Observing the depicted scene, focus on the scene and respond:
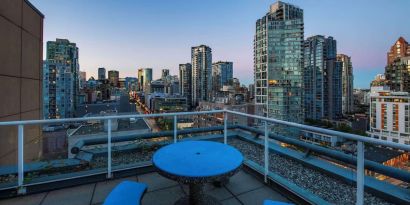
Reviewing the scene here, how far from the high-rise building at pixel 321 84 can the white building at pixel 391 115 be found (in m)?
17.0

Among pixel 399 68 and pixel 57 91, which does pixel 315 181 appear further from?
pixel 399 68

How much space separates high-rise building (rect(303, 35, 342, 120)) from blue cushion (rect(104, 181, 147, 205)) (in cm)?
5984

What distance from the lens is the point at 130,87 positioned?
6412 inches

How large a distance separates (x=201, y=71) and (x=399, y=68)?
72.3m

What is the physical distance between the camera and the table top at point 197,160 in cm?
173

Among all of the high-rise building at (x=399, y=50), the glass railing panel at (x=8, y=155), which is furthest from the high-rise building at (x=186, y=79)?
the glass railing panel at (x=8, y=155)

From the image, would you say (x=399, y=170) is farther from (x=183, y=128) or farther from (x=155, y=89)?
(x=155, y=89)

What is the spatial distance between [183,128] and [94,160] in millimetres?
2028

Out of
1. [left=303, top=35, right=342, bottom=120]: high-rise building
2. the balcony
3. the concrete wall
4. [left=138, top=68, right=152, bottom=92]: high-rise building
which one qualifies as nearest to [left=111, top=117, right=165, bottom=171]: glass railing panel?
the balcony

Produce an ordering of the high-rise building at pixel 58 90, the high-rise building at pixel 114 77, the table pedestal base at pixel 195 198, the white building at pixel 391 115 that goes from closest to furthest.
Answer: the table pedestal base at pixel 195 198
the white building at pixel 391 115
the high-rise building at pixel 58 90
the high-rise building at pixel 114 77

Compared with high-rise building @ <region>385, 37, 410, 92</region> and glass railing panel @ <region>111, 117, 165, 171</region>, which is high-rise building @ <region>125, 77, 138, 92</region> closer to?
high-rise building @ <region>385, 37, 410, 92</region>

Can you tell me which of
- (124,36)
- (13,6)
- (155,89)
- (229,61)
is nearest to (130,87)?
(155,89)

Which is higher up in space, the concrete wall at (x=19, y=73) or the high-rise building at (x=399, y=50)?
the high-rise building at (x=399, y=50)

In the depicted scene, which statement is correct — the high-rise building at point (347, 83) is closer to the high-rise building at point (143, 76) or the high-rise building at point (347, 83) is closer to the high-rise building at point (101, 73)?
the high-rise building at point (143, 76)
